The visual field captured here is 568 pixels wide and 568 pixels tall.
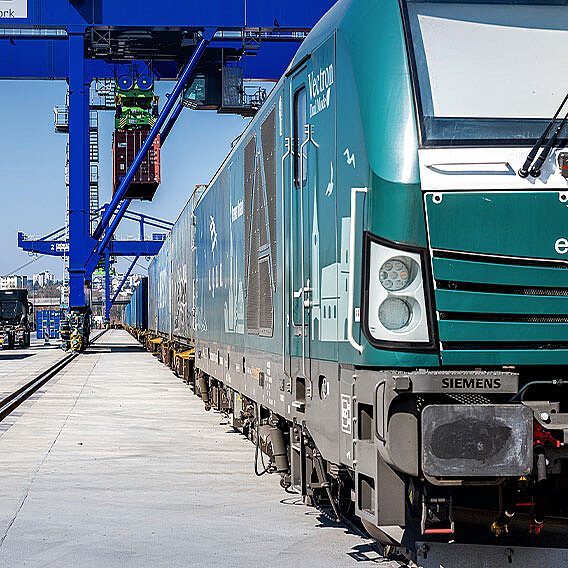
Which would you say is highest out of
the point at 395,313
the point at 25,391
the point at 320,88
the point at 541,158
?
the point at 320,88

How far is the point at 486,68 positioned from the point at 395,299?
1.44 m

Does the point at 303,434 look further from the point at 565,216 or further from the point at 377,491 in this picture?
the point at 565,216

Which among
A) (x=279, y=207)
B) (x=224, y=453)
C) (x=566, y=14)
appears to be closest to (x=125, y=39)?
(x=224, y=453)

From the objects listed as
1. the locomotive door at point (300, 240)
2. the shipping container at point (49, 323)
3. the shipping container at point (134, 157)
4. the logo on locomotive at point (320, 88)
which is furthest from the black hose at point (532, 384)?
the shipping container at point (49, 323)

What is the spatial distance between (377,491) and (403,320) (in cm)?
96

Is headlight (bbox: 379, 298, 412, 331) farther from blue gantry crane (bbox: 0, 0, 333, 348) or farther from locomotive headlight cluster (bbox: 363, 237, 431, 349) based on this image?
blue gantry crane (bbox: 0, 0, 333, 348)

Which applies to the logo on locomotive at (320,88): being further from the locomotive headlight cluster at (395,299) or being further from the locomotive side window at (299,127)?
the locomotive headlight cluster at (395,299)

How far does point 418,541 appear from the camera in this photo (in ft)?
18.9

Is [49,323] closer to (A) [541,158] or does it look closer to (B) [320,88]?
(B) [320,88]

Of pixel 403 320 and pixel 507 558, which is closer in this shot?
pixel 403 320

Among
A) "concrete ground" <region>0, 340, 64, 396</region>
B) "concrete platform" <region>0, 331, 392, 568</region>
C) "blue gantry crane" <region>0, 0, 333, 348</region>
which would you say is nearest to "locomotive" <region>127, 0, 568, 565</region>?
"concrete platform" <region>0, 331, 392, 568</region>

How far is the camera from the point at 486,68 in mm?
5676

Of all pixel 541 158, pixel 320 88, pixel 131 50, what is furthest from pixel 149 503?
pixel 131 50

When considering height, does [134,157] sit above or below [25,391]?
above
